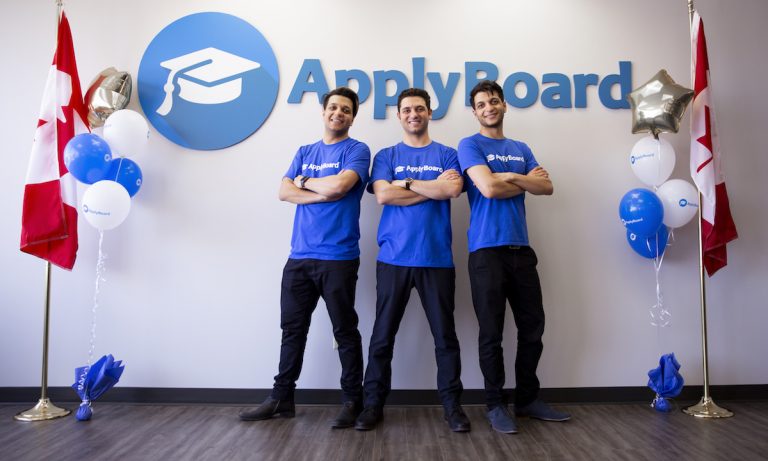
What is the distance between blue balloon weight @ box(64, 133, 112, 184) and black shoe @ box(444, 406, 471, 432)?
89.0 inches

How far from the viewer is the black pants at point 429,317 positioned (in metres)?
A: 2.51

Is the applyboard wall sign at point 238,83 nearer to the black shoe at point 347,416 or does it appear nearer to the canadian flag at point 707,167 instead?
the canadian flag at point 707,167

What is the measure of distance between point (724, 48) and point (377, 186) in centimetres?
241

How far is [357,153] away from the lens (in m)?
2.64

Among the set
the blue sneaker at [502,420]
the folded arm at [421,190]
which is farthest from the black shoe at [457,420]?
the folded arm at [421,190]

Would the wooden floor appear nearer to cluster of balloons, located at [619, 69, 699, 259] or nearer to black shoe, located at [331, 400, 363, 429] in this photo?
black shoe, located at [331, 400, 363, 429]

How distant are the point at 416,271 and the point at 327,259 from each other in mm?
465

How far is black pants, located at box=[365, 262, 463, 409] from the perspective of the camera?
251 cm

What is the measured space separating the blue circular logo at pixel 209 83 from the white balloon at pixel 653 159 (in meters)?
2.14

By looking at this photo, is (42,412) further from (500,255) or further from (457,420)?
(500,255)

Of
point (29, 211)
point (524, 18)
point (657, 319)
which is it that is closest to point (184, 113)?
point (29, 211)

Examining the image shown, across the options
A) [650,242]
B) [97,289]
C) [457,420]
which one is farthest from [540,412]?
[97,289]

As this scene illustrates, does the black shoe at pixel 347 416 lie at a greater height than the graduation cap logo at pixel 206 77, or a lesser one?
lesser

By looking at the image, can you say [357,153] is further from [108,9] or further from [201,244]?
[108,9]
